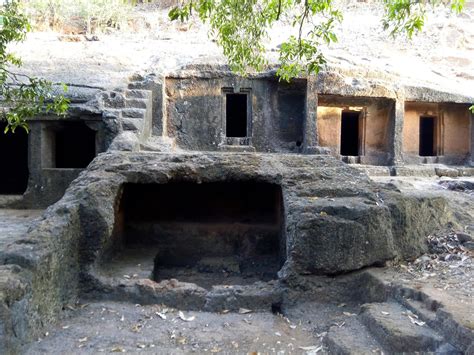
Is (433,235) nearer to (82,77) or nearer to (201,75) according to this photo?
(201,75)

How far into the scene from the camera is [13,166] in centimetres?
1219

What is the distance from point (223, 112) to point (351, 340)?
7068mm

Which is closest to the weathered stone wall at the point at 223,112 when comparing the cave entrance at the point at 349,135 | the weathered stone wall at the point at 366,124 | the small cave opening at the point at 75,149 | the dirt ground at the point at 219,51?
the dirt ground at the point at 219,51

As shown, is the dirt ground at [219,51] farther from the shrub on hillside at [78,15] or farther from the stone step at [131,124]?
the stone step at [131,124]

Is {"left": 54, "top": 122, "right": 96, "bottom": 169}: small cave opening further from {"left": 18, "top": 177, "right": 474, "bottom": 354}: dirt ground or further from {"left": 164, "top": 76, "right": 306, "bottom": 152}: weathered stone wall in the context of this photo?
{"left": 18, "top": 177, "right": 474, "bottom": 354}: dirt ground

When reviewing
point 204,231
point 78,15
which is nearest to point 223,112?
point 204,231

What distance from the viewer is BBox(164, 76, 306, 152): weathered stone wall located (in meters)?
9.58

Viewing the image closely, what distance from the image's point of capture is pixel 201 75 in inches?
378

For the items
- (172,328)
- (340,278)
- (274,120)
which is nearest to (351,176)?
(340,278)

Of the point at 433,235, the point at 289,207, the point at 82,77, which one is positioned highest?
the point at 82,77

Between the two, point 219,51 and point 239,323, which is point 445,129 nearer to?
point 219,51

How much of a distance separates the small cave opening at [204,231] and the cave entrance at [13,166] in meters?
6.98

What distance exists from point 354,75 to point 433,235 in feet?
20.2

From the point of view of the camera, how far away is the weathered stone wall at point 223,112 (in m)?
9.58
